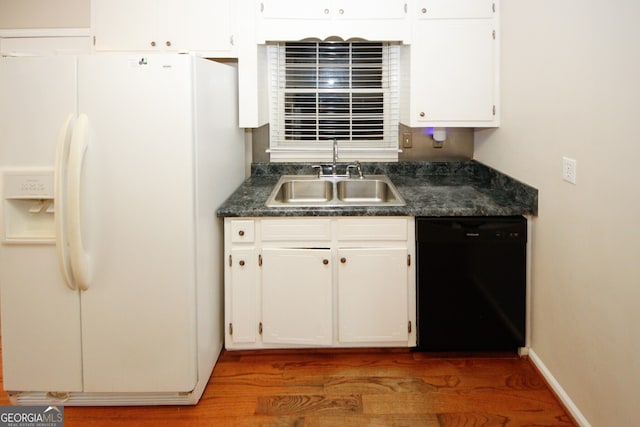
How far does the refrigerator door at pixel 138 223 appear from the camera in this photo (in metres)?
2.09

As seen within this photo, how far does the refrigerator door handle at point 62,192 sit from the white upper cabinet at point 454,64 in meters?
1.86

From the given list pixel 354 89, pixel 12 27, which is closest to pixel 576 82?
pixel 354 89

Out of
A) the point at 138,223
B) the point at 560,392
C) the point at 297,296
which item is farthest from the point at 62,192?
the point at 560,392

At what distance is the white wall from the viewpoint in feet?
5.56

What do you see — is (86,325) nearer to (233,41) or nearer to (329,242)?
(329,242)

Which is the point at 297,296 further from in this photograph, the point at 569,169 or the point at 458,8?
the point at 458,8

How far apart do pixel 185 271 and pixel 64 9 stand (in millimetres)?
2156

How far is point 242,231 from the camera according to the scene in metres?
2.61

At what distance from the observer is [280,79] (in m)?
3.41

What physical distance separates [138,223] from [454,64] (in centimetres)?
198

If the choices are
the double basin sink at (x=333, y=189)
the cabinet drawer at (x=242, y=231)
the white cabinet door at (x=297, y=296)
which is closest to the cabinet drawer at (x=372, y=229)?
the white cabinet door at (x=297, y=296)

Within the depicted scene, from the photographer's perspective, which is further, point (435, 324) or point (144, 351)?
point (435, 324)

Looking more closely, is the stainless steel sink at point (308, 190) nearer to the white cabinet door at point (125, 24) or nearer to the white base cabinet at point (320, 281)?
the white base cabinet at point (320, 281)

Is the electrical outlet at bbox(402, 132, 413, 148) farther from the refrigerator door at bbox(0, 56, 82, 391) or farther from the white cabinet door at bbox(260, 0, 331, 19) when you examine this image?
the refrigerator door at bbox(0, 56, 82, 391)
